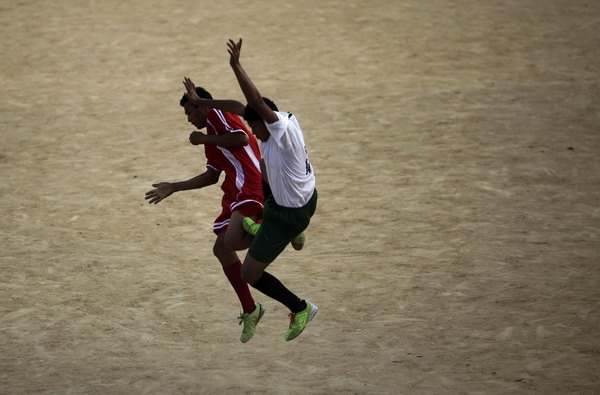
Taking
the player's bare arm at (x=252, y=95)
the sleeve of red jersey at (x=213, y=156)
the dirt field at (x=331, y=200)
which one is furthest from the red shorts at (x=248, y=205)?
the dirt field at (x=331, y=200)

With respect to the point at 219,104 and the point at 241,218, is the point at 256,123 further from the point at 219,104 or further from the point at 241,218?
the point at 241,218

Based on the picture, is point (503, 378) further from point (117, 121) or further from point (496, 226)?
point (117, 121)

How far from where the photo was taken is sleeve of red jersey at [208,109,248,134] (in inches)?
348

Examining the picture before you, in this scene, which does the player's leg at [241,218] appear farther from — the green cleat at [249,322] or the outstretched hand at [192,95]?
the outstretched hand at [192,95]

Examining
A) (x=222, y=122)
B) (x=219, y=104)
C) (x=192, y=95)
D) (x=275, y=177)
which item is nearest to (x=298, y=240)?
(x=275, y=177)

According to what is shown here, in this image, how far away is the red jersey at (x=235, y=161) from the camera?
8.88 meters

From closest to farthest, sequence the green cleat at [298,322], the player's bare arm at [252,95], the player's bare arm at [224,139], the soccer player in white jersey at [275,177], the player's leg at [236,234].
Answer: the player's bare arm at [252,95] < the soccer player in white jersey at [275,177] < the player's bare arm at [224,139] < the green cleat at [298,322] < the player's leg at [236,234]

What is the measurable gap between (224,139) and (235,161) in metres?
0.33

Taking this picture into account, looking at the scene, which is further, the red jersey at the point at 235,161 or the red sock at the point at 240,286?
the red sock at the point at 240,286

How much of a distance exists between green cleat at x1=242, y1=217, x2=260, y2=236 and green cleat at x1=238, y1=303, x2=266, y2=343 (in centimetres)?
88

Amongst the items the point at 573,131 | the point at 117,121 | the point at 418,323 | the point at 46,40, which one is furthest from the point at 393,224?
the point at 46,40

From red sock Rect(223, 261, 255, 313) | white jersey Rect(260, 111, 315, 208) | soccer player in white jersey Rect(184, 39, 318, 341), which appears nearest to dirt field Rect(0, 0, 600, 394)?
red sock Rect(223, 261, 255, 313)

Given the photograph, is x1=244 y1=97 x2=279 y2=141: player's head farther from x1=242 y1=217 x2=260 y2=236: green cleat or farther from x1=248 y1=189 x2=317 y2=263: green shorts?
x1=242 y1=217 x2=260 y2=236: green cleat

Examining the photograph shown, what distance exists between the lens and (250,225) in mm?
8789
